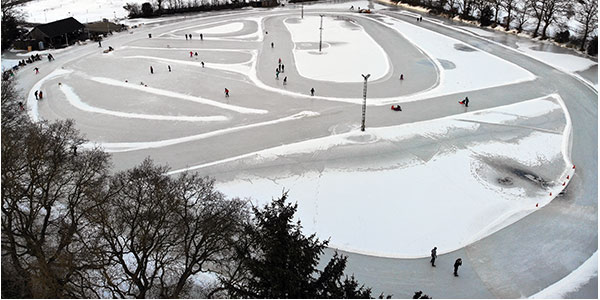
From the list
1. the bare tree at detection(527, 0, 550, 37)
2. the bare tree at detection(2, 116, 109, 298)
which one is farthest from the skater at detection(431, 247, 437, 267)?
the bare tree at detection(527, 0, 550, 37)

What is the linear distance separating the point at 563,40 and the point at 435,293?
2052 inches

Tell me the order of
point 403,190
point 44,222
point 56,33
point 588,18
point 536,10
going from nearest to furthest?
point 44,222
point 403,190
point 588,18
point 56,33
point 536,10

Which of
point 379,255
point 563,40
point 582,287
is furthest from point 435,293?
point 563,40

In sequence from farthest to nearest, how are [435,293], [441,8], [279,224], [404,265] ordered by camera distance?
[441,8]
[404,265]
[435,293]
[279,224]

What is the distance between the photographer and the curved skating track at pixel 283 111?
66.6 feet

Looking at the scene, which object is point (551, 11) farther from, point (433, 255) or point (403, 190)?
point (433, 255)

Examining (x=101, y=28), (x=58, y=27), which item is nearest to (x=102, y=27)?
(x=101, y=28)

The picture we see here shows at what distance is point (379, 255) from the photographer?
21.1 m

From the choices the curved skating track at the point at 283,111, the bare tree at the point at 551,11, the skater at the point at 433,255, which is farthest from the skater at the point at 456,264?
the bare tree at the point at 551,11

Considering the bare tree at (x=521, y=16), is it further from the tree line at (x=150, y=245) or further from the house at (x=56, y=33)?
the house at (x=56, y=33)

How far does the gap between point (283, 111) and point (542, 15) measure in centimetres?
4744

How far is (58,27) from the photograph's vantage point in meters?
59.0

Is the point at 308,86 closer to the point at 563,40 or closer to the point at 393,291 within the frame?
the point at 393,291

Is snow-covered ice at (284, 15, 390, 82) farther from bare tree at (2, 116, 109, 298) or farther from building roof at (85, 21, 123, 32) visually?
bare tree at (2, 116, 109, 298)
